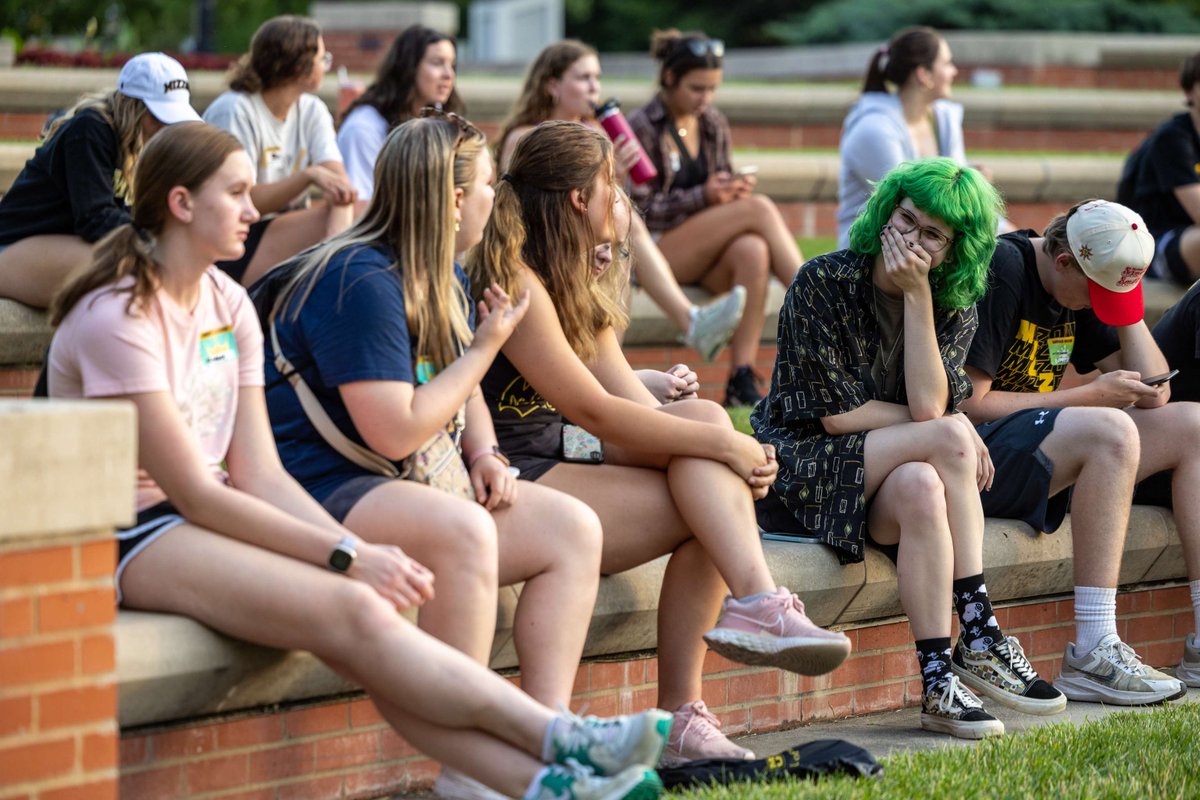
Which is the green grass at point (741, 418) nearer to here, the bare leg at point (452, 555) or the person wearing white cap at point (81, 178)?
the person wearing white cap at point (81, 178)

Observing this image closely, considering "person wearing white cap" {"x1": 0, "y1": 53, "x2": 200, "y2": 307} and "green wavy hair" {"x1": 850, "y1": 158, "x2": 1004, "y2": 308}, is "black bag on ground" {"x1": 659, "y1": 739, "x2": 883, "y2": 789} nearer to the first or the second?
"green wavy hair" {"x1": 850, "y1": 158, "x2": 1004, "y2": 308}

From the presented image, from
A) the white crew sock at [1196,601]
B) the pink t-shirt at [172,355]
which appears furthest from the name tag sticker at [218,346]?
the white crew sock at [1196,601]

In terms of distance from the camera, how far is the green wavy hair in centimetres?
451

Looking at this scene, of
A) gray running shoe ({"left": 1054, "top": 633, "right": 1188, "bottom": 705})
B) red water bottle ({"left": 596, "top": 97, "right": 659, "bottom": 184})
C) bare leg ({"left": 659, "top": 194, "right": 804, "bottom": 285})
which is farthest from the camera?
bare leg ({"left": 659, "top": 194, "right": 804, "bottom": 285})

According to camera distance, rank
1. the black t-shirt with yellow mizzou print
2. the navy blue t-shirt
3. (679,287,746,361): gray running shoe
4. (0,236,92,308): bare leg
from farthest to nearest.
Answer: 1. (679,287,746,361): gray running shoe
2. (0,236,92,308): bare leg
3. the black t-shirt with yellow mizzou print
4. the navy blue t-shirt

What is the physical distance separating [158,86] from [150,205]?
184 centimetres

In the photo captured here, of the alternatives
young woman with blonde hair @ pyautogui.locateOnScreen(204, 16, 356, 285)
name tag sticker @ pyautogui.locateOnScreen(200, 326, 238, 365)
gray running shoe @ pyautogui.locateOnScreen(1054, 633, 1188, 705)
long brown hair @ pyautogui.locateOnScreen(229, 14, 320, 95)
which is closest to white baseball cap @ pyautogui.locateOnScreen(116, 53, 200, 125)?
young woman with blonde hair @ pyautogui.locateOnScreen(204, 16, 356, 285)

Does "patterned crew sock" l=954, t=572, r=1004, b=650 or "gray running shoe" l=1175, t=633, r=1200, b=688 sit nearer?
"patterned crew sock" l=954, t=572, r=1004, b=650

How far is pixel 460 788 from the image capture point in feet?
11.7

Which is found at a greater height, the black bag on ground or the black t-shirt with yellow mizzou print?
the black t-shirt with yellow mizzou print

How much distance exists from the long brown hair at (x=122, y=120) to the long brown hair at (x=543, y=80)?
2166 mm

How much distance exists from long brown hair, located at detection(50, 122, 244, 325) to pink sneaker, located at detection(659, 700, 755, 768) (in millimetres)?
1673

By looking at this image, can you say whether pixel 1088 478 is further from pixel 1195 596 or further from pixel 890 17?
pixel 890 17

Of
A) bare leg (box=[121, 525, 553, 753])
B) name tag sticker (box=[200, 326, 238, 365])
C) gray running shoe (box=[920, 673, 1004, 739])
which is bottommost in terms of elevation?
gray running shoe (box=[920, 673, 1004, 739])
